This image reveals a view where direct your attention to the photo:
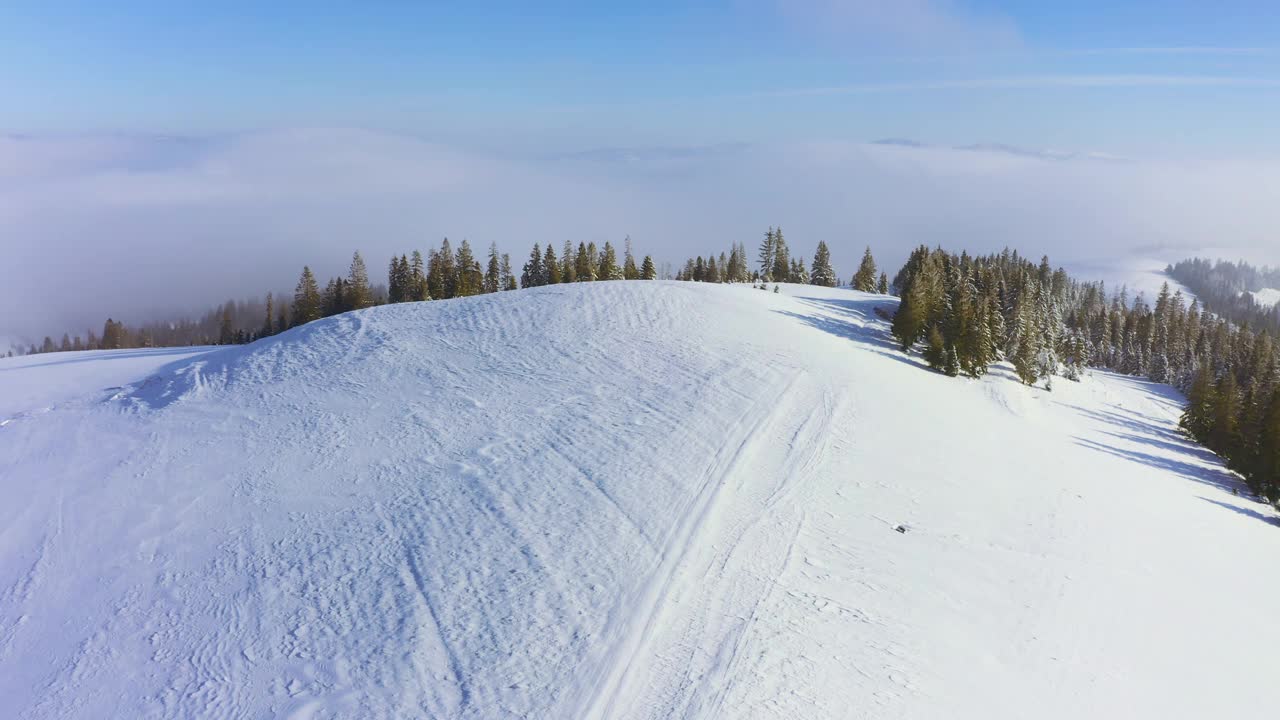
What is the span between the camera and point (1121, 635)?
58.8ft

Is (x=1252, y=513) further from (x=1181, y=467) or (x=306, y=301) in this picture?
(x=306, y=301)

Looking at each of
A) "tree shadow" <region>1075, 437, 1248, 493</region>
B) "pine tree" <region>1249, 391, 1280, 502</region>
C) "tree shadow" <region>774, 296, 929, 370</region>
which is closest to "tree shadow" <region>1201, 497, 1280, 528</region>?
"tree shadow" <region>1075, 437, 1248, 493</region>

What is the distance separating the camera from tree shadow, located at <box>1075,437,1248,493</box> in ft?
124

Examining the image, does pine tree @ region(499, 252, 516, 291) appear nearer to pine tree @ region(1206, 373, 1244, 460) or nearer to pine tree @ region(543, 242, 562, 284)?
pine tree @ region(543, 242, 562, 284)

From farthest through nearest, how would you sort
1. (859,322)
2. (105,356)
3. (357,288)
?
(357,288), (859,322), (105,356)

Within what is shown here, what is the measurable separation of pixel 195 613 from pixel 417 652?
Result: 264 inches

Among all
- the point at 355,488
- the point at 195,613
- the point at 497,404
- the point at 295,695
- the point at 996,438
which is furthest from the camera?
the point at 996,438

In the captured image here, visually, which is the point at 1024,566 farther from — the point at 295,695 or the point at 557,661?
the point at 295,695

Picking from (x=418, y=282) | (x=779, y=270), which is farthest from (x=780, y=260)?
(x=418, y=282)

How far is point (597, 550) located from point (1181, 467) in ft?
134

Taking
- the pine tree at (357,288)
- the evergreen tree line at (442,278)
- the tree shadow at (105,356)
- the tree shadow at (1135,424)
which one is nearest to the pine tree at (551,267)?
the evergreen tree line at (442,278)

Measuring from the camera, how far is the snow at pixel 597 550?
1491cm

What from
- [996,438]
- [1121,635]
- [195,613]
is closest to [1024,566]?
[1121,635]

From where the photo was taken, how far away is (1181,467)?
134 feet
